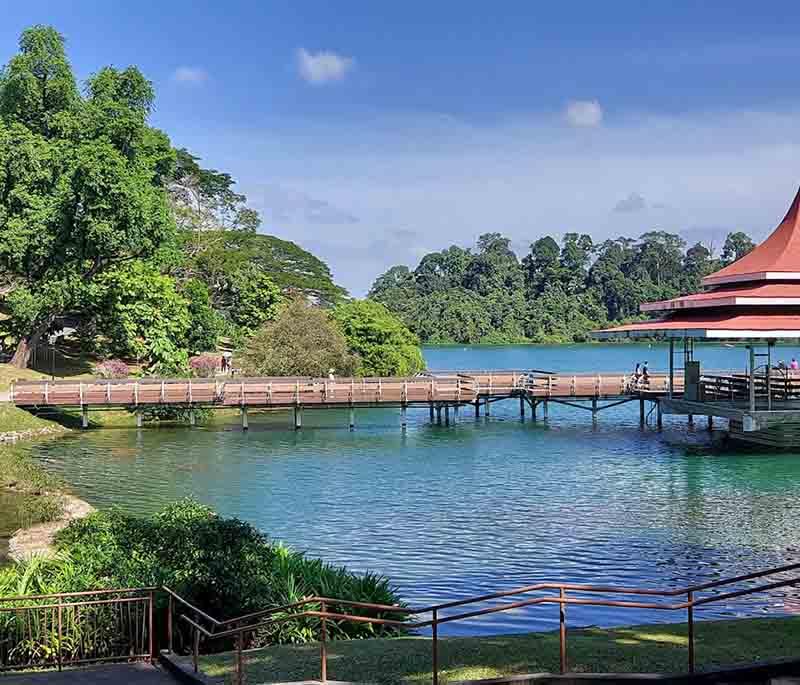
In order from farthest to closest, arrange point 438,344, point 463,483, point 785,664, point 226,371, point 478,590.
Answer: point 438,344 → point 226,371 → point 463,483 → point 478,590 → point 785,664

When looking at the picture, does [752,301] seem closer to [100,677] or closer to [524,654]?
[524,654]

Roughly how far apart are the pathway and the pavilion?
27348 mm

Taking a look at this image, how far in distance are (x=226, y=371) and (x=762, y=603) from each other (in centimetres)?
4584

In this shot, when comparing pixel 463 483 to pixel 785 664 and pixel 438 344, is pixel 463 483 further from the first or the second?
pixel 438 344

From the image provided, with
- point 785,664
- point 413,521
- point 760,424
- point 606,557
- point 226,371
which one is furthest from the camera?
point 226,371

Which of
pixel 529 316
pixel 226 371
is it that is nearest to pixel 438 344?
pixel 529 316

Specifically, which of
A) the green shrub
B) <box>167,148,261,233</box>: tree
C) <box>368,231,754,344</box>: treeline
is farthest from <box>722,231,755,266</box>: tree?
the green shrub

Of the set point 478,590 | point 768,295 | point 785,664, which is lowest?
point 478,590

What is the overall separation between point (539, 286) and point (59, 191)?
129 m

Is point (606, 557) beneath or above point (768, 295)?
beneath

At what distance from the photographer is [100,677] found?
11.0 meters

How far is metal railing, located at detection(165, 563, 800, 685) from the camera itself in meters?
10.1

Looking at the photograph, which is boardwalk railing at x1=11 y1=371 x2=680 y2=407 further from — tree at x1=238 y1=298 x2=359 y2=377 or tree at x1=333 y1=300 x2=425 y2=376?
tree at x1=333 y1=300 x2=425 y2=376

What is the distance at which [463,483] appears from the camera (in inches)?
1235
